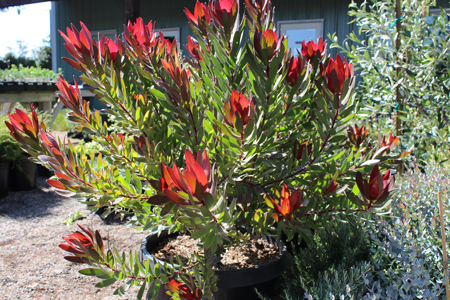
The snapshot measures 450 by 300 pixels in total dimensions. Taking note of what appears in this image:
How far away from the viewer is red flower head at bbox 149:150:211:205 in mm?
839

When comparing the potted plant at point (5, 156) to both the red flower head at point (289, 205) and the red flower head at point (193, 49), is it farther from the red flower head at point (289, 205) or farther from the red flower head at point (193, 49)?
the red flower head at point (289, 205)

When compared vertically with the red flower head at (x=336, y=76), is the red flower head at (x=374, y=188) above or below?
below

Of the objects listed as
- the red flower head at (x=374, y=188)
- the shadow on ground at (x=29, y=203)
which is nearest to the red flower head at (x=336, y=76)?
the red flower head at (x=374, y=188)

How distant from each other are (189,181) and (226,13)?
0.62 meters

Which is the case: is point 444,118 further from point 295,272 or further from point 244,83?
point 244,83

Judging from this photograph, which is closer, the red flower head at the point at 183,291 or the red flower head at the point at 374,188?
the red flower head at the point at 374,188

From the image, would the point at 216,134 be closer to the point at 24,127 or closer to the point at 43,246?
the point at 24,127

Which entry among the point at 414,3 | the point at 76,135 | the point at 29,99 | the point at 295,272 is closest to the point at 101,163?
the point at 295,272

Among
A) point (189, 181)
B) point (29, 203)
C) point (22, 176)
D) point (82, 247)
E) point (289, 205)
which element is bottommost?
point (29, 203)

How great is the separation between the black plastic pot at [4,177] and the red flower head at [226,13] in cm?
398

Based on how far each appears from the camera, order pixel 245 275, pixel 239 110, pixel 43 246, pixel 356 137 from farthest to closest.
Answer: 1. pixel 43 246
2. pixel 356 137
3. pixel 245 275
4. pixel 239 110

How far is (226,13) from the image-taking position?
1146 mm

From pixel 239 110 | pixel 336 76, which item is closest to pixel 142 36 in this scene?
pixel 239 110

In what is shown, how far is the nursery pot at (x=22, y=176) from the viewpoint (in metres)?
4.42
